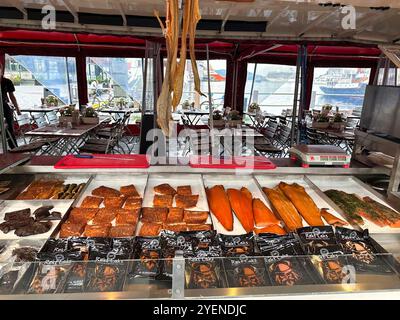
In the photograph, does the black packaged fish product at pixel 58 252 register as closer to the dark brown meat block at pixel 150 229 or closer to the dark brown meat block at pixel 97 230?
the dark brown meat block at pixel 97 230

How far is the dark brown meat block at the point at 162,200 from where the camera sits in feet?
5.62

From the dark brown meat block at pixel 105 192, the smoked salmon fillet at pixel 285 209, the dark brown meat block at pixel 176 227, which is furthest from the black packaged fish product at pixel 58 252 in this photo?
the smoked salmon fillet at pixel 285 209

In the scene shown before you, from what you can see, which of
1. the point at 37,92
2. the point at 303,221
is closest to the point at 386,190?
the point at 303,221

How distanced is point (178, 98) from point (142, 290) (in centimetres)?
66

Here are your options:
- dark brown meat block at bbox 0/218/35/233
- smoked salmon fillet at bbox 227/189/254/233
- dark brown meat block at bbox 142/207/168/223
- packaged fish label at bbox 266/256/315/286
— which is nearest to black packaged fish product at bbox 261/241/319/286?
packaged fish label at bbox 266/256/315/286

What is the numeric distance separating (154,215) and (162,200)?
0.59ft

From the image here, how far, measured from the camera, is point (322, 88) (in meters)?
10.6

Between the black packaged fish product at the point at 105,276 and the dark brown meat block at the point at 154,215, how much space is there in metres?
0.45

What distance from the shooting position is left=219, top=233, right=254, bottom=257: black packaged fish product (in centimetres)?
122

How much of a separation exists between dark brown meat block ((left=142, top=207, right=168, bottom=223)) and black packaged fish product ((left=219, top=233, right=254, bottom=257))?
0.37 m

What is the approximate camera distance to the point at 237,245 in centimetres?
126

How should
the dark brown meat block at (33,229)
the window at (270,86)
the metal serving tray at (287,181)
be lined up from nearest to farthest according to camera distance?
the dark brown meat block at (33,229)
the metal serving tray at (287,181)
the window at (270,86)

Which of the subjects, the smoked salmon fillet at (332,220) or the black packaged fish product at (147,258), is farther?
the smoked salmon fillet at (332,220)

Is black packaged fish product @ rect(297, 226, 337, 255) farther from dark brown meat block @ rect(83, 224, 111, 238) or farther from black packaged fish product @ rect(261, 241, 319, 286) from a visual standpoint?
dark brown meat block @ rect(83, 224, 111, 238)
